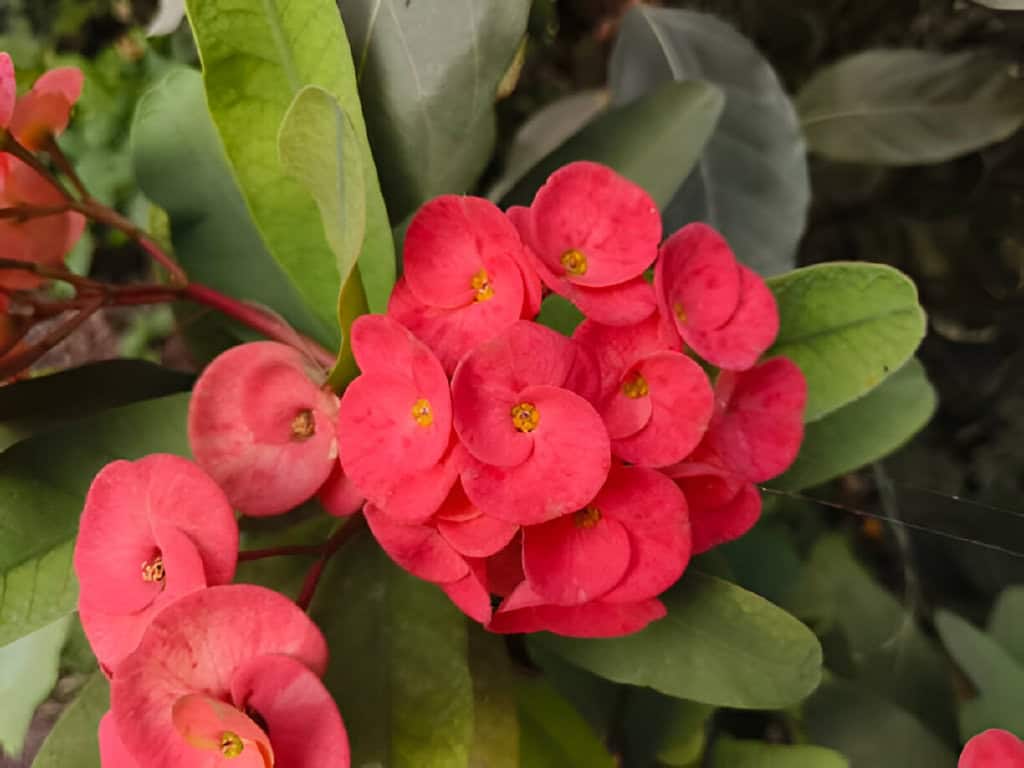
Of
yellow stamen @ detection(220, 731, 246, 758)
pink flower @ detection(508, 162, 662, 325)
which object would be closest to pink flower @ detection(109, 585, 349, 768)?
yellow stamen @ detection(220, 731, 246, 758)

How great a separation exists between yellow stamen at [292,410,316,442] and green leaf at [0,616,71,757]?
23 cm

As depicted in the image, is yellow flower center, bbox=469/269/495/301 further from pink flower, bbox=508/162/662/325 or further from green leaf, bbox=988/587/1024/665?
green leaf, bbox=988/587/1024/665

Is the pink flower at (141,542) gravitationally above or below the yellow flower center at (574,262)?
below

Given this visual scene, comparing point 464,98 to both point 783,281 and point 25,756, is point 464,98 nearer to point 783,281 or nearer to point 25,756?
point 783,281

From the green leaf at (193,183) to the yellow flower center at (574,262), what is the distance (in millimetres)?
223

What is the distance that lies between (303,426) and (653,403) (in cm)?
19

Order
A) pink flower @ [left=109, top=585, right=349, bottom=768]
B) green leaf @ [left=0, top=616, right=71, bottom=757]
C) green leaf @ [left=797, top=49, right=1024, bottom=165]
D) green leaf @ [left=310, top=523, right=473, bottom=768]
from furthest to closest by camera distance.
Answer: green leaf @ [left=797, top=49, right=1024, bottom=165], green leaf @ [left=0, top=616, right=71, bottom=757], green leaf @ [left=310, top=523, right=473, bottom=768], pink flower @ [left=109, top=585, right=349, bottom=768]

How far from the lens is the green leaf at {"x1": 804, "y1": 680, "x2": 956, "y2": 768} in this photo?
1.83ft

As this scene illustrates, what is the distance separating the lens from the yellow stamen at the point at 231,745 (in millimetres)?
345

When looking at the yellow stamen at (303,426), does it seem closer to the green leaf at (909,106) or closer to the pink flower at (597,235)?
the pink flower at (597,235)

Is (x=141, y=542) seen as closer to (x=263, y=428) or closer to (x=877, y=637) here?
(x=263, y=428)

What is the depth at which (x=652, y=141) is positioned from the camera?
24.0 inches

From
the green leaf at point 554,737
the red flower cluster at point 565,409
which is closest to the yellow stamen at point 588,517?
the red flower cluster at point 565,409

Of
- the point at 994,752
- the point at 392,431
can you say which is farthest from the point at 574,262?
the point at 994,752
